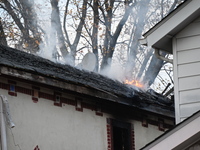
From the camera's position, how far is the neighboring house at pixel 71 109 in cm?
1537

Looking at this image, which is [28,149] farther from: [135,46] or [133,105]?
[135,46]

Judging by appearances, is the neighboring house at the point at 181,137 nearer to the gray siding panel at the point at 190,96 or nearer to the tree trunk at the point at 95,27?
the gray siding panel at the point at 190,96

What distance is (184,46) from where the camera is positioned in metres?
14.5

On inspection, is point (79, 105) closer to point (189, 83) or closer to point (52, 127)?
point (52, 127)

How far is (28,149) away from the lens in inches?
607

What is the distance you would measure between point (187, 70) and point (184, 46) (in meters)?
0.59

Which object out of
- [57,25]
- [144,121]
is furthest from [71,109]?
[57,25]

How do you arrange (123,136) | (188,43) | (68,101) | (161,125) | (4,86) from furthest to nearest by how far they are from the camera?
(161,125), (123,136), (68,101), (4,86), (188,43)

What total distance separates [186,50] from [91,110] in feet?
13.8

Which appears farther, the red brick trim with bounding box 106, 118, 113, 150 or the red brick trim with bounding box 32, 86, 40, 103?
the red brick trim with bounding box 106, 118, 113, 150

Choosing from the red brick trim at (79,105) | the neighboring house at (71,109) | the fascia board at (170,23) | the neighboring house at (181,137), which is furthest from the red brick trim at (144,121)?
the neighboring house at (181,137)

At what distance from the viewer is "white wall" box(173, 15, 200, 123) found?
45.8 ft

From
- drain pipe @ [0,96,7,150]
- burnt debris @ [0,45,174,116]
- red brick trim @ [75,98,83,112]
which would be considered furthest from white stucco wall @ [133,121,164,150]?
drain pipe @ [0,96,7,150]

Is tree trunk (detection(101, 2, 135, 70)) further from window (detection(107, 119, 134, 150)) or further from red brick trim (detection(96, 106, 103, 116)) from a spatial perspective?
red brick trim (detection(96, 106, 103, 116))
